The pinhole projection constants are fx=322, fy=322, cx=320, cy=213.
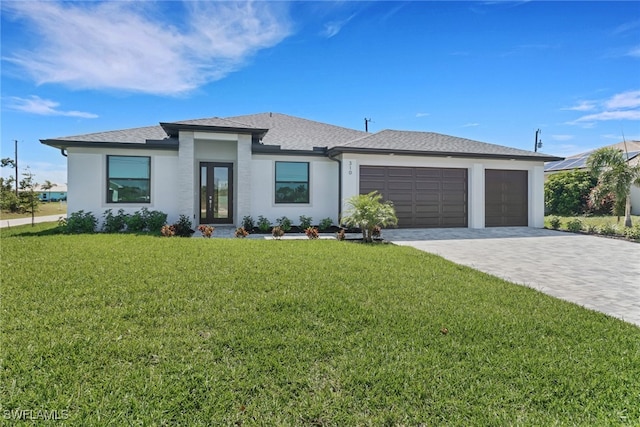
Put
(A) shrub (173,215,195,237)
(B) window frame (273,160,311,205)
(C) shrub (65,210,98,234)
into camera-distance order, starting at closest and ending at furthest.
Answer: (A) shrub (173,215,195,237), (C) shrub (65,210,98,234), (B) window frame (273,160,311,205)

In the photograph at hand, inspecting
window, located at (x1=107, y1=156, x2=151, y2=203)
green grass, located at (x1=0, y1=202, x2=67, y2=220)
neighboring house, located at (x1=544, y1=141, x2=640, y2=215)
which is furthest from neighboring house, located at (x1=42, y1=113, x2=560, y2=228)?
neighboring house, located at (x1=544, y1=141, x2=640, y2=215)

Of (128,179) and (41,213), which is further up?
(128,179)

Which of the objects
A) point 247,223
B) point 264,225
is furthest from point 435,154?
point 247,223

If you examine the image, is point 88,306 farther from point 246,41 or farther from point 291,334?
point 246,41

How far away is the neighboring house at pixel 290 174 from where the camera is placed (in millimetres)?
12258

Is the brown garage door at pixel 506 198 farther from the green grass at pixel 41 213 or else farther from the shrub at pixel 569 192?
the green grass at pixel 41 213

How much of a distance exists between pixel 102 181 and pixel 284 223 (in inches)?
278

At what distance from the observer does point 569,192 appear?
22625 mm

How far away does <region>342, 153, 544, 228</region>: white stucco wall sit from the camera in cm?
1320

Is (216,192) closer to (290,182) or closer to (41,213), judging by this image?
(290,182)

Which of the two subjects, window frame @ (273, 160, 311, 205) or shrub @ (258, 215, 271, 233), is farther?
window frame @ (273, 160, 311, 205)

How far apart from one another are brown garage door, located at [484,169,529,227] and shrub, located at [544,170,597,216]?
10.4m

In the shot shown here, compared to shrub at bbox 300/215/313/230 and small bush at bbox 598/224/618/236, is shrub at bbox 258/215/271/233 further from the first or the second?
small bush at bbox 598/224/618/236

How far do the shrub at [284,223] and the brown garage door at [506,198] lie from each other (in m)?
9.15
